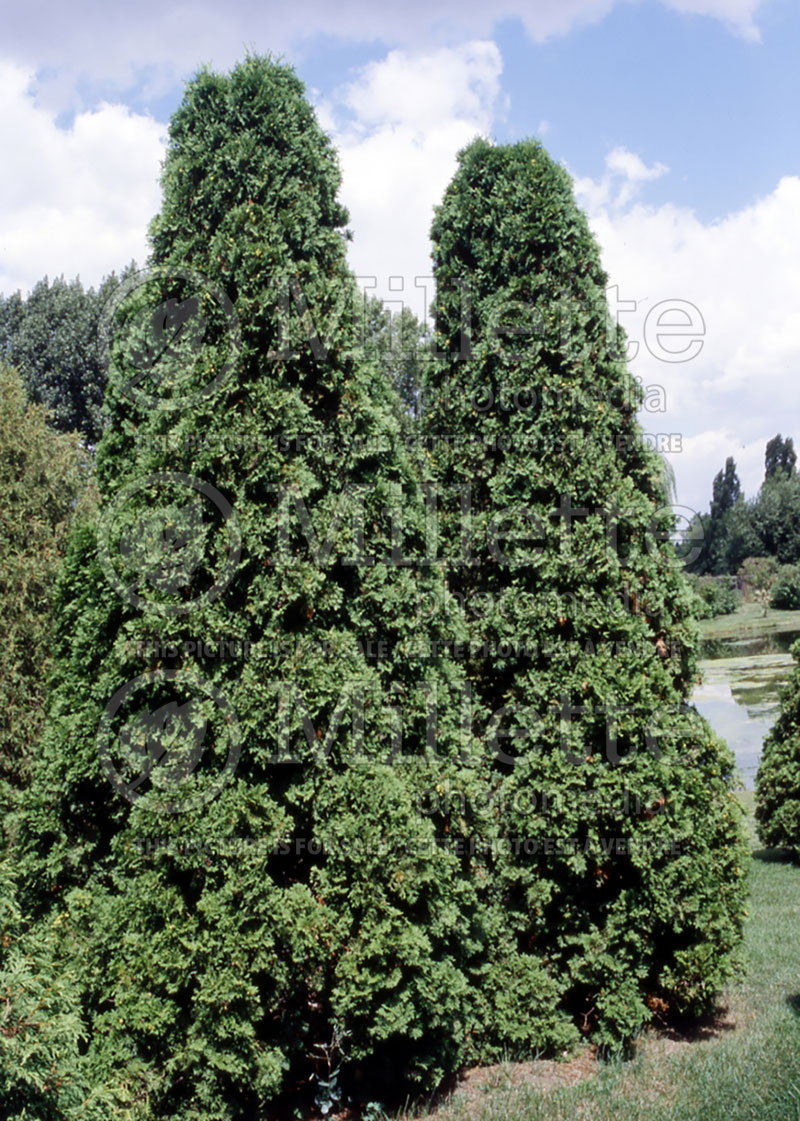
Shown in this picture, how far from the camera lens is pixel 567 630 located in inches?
247

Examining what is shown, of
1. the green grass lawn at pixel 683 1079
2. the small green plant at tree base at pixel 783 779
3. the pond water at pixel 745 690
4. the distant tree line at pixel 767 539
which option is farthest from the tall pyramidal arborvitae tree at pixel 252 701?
the distant tree line at pixel 767 539

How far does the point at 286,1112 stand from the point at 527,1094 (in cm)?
148

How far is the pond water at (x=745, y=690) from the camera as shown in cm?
2356

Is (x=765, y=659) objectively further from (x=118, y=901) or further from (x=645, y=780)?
(x=118, y=901)

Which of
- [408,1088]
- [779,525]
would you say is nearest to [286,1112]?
[408,1088]

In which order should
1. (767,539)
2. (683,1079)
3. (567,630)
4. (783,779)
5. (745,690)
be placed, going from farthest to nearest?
1. (767,539)
2. (745,690)
3. (783,779)
4. (567,630)
5. (683,1079)

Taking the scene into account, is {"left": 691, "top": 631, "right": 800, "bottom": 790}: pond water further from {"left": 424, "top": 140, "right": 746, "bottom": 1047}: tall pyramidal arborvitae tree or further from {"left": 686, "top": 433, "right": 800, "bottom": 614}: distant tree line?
{"left": 424, "top": 140, "right": 746, "bottom": 1047}: tall pyramidal arborvitae tree

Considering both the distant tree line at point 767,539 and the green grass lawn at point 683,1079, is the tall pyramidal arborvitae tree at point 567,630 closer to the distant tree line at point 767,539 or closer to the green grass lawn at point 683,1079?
the green grass lawn at point 683,1079

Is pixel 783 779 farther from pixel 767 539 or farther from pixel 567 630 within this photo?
pixel 767 539

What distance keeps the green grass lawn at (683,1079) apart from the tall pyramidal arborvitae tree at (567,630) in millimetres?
287

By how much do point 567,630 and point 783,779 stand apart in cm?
866

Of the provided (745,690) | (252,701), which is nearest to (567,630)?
(252,701)

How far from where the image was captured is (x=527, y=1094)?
4.85 meters

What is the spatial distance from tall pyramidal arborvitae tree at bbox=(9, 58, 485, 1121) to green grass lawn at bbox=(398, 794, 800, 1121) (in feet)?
1.44
